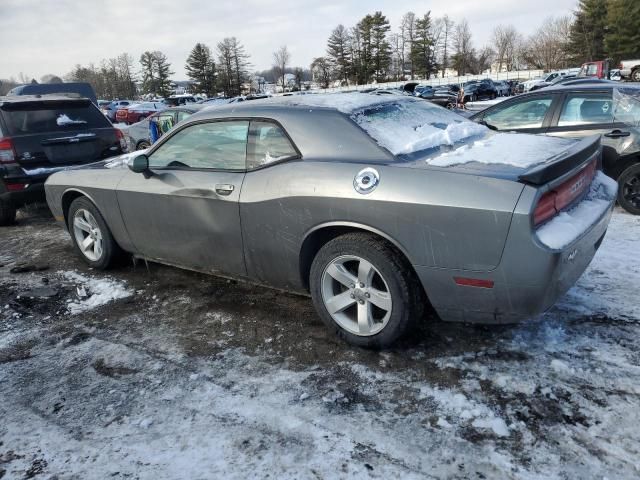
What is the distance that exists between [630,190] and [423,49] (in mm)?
82563

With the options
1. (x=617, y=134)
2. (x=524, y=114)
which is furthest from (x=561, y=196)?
(x=524, y=114)

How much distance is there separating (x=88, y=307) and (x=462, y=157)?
308 centimetres

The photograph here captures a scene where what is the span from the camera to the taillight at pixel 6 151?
20.6 ft

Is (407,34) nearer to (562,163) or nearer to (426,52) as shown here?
(426,52)

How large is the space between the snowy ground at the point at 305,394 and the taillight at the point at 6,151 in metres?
3.15

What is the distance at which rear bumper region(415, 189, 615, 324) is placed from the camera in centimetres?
239

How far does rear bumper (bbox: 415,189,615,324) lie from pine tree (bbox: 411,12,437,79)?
8531cm

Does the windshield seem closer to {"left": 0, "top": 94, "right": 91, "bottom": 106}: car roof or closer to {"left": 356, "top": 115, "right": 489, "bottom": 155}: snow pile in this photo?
{"left": 356, "top": 115, "right": 489, "bottom": 155}: snow pile

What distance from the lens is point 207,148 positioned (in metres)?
3.69

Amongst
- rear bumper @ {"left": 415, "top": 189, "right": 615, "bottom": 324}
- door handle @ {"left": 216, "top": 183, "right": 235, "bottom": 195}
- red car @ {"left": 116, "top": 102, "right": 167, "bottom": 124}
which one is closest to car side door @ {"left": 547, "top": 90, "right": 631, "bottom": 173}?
rear bumper @ {"left": 415, "top": 189, "right": 615, "bottom": 324}

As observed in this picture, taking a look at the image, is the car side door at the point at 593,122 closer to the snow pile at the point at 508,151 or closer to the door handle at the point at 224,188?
the snow pile at the point at 508,151

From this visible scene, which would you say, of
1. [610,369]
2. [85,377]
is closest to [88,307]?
[85,377]

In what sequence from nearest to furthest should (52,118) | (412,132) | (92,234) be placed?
1. (412,132)
2. (92,234)
3. (52,118)

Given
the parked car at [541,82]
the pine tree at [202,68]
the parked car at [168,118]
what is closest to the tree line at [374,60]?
the pine tree at [202,68]
